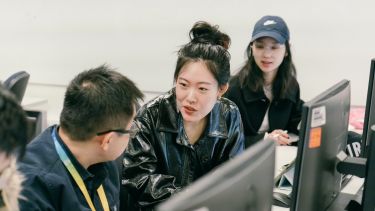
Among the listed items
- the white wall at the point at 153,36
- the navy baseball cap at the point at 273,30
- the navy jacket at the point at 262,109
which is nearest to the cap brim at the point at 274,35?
the navy baseball cap at the point at 273,30

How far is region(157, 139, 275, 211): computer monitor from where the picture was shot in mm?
729

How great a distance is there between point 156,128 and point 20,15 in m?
2.45

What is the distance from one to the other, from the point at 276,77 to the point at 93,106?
155cm

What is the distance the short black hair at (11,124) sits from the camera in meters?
0.92

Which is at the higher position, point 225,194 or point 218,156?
point 225,194

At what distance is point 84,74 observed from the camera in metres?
1.47

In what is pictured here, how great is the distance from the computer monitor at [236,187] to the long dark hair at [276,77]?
1.71 metres

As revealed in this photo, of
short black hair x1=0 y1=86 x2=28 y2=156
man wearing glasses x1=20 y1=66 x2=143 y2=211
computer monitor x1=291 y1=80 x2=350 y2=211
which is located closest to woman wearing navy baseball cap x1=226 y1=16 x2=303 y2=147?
computer monitor x1=291 y1=80 x2=350 y2=211

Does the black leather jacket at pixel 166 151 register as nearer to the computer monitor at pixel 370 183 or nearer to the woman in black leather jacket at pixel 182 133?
the woman in black leather jacket at pixel 182 133

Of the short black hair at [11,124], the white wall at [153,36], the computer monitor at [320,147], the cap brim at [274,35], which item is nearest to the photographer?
the short black hair at [11,124]

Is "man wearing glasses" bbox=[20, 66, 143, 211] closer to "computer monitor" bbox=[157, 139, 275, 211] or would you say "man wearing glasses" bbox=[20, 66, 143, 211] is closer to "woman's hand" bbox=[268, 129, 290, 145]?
"computer monitor" bbox=[157, 139, 275, 211]

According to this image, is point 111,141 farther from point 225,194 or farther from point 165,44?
point 165,44

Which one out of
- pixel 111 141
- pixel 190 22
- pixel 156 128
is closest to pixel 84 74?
pixel 111 141

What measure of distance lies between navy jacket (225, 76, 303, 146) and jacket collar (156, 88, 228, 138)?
73 cm
